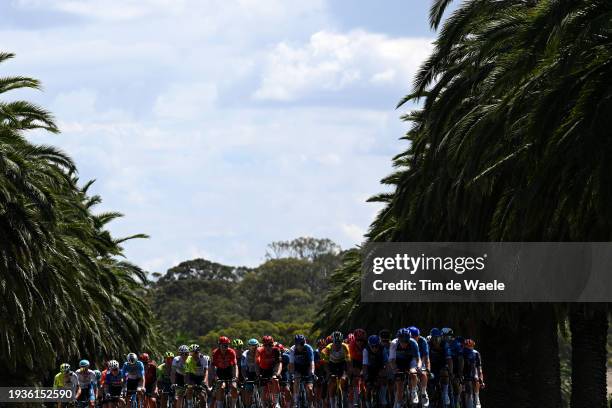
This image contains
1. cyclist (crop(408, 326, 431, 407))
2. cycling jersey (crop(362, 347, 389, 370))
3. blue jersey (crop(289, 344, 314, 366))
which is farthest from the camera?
blue jersey (crop(289, 344, 314, 366))

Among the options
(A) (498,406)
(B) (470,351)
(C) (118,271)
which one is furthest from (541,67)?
(C) (118,271)

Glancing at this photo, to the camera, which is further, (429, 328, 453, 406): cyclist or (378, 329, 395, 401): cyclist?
(429, 328, 453, 406): cyclist

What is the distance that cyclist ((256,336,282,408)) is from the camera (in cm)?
2523

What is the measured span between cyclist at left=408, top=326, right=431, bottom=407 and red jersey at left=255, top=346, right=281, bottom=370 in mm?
3179

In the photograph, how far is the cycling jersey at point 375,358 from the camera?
79.4 feet

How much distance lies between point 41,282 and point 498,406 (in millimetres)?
13121

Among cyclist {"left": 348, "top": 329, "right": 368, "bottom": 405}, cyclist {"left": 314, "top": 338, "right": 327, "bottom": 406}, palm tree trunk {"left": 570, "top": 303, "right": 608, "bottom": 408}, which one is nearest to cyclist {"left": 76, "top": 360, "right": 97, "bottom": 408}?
cyclist {"left": 314, "top": 338, "right": 327, "bottom": 406}

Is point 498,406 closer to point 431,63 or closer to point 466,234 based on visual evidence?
point 466,234

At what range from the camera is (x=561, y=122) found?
2148 centimetres

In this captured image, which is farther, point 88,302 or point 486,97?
point 88,302

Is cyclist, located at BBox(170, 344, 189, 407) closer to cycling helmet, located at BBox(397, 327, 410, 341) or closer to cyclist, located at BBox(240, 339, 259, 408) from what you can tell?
cyclist, located at BBox(240, 339, 259, 408)

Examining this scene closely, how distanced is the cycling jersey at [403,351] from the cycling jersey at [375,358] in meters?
0.99

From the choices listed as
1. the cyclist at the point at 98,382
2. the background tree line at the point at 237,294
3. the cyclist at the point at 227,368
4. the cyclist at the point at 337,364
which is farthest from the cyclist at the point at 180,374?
the background tree line at the point at 237,294

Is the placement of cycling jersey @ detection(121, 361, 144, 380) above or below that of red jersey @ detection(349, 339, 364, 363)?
below
